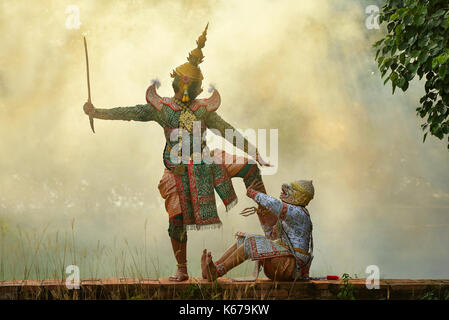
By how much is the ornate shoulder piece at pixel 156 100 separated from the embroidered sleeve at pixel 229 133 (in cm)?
39

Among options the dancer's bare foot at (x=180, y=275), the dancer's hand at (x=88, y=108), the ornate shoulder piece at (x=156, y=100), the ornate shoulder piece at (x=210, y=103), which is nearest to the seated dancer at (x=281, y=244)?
the dancer's bare foot at (x=180, y=275)

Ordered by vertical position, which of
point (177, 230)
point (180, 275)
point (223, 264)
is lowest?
point (180, 275)

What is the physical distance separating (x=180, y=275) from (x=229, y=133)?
1.56m

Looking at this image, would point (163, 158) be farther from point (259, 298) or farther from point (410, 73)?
point (410, 73)

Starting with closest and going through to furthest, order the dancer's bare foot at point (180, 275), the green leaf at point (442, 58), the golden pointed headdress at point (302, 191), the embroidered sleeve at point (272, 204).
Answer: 1. the green leaf at point (442, 58)
2. the embroidered sleeve at point (272, 204)
3. the golden pointed headdress at point (302, 191)
4. the dancer's bare foot at point (180, 275)

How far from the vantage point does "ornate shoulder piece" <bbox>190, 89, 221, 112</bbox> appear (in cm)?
679

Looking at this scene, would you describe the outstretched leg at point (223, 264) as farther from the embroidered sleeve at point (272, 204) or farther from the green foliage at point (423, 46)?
the green foliage at point (423, 46)

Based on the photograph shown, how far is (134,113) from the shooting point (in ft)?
22.1

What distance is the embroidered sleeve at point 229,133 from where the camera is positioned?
683 cm

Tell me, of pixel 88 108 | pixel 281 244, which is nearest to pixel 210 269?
pixel 281 244

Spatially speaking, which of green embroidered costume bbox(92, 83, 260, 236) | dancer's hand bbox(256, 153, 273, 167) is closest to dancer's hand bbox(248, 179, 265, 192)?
green embroidered costume bbox(92, 83, 260, 236)

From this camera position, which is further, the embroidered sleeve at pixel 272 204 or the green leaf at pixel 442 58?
the embroidered sleeve at pixel 272 204

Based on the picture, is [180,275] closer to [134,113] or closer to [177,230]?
[177,230]

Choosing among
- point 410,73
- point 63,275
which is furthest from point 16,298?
point 410,73
